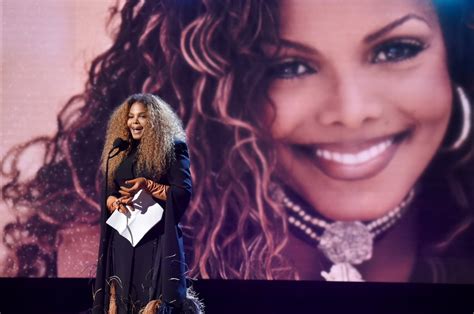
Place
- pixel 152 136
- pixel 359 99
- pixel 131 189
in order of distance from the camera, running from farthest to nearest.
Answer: pixel 359 99 < pixel 152 136 < pixel 131 189

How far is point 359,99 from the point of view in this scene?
4473mm

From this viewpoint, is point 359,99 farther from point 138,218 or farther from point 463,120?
point 138,218

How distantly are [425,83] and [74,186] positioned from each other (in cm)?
239

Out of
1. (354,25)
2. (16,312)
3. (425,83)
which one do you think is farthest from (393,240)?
(16,312)

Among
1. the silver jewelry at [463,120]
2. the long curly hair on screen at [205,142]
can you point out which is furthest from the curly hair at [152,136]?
the silver jewelry at [463,120]

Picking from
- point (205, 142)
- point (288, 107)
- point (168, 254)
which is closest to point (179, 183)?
point (168, 254)

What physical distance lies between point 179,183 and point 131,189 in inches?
7.7

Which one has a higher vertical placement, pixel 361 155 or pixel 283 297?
pixel 361 155

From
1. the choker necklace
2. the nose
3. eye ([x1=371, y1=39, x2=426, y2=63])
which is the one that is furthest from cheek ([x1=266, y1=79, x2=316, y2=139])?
eye ([x1=371, y1=39, x2=426, y2=63])

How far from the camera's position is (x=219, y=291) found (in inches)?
180

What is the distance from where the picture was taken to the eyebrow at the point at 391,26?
448 centimetres

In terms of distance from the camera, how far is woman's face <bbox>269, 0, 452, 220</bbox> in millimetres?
4480

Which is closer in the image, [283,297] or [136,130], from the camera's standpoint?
[136,130]

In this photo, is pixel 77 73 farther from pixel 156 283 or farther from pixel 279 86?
pixel 156 283
